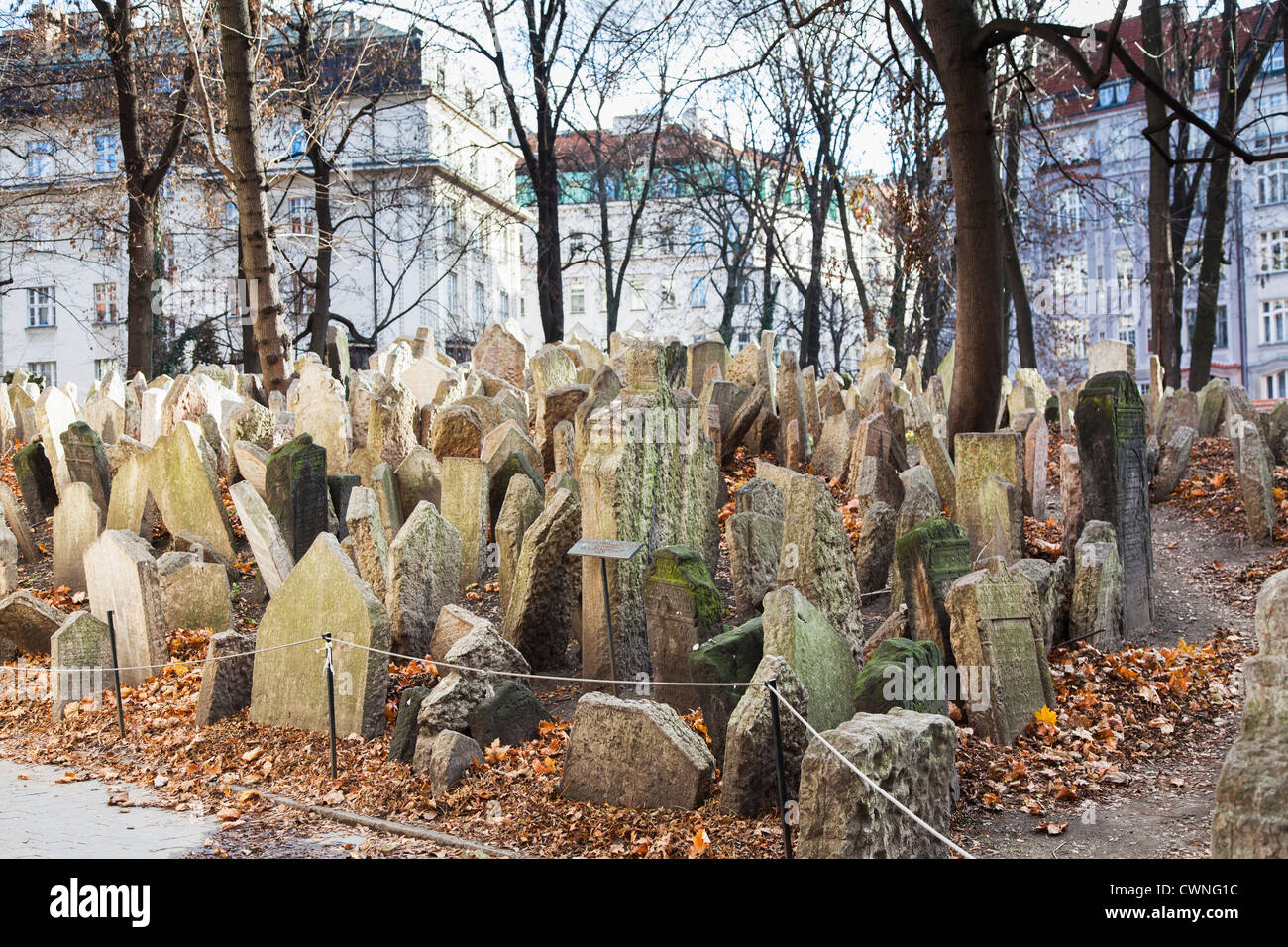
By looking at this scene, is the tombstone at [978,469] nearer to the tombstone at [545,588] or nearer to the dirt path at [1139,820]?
the dirt path at [1139,820]

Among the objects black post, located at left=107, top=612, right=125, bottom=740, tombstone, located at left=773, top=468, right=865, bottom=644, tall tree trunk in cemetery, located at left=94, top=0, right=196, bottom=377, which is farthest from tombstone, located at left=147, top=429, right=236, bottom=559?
tall tree trunk in cemetery, located at left=94, top=0, right=196, bottom=377

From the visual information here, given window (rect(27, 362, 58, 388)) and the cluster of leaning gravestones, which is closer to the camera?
the cluster of leaning gravestones

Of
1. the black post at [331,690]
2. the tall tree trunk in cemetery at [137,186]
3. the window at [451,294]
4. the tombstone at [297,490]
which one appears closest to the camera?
the black post at [331,690]

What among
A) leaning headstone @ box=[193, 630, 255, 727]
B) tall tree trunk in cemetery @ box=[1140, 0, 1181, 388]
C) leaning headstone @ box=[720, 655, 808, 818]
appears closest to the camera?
leaning headstone @ box=[720, 655, 808, 818]

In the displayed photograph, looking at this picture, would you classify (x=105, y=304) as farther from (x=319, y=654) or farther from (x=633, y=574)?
(x=633, y=574)

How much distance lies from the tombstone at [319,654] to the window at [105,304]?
3351 centimetres

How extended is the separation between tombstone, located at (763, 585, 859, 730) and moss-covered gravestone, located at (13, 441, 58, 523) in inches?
337

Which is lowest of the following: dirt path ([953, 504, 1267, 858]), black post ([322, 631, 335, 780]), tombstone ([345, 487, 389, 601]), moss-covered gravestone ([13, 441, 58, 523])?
dirt path ([953, 504, 1267, 858])

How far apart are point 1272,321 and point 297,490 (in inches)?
1624

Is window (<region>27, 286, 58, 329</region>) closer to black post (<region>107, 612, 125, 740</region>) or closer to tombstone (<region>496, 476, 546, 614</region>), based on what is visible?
black post (<region>107, 612, 125, 740</region>)

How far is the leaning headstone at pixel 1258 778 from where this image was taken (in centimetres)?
271

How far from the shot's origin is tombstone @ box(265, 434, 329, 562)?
25.2 feet

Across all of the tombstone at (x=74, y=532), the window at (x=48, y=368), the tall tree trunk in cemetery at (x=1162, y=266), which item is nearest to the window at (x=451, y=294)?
the window at (x=48, y=368)

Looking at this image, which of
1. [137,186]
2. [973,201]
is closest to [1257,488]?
[973,201]
